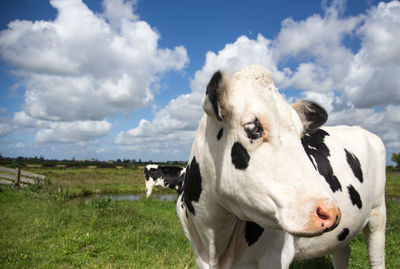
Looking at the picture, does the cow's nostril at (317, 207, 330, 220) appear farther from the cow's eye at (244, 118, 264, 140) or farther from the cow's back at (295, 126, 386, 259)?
the cow's back at (295, 126, 386, 259)

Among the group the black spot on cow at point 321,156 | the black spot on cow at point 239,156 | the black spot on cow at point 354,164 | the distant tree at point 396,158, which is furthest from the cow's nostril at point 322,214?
the distant tree at point 396,158

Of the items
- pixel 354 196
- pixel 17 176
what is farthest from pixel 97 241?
pixel 17 176

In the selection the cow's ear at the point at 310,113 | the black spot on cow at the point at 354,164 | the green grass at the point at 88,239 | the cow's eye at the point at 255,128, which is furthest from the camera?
the green grass at the point at 88,239

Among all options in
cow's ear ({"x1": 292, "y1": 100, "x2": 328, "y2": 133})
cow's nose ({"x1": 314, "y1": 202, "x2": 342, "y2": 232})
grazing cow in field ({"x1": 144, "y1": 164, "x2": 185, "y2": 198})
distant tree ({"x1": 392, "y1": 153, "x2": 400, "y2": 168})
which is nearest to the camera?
cow's nose ({"x1": 314, "y1": 202, "x2": 342, "y2": 232})

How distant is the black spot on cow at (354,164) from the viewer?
345 centimetres

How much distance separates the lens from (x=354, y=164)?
351 cm

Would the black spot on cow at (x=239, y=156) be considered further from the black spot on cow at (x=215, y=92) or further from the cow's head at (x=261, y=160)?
the black spot on cow at (x=215, y=92)

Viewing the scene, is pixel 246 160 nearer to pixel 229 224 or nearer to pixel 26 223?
pixel 229 224

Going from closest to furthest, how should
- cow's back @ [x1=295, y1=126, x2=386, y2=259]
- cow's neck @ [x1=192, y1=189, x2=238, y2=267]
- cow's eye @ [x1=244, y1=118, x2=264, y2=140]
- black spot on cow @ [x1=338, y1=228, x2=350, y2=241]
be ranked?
cow's eye @ [x1=244, y1=118, x2=264, y2=140], cow's neck @ [x1=192, y1=189, x2=238, y2=267], cow's back @ [x1=295, y1=126, x2=386, y2=259], black spot on cow @ [x1=338, y1=228, x2=350, y2=241]

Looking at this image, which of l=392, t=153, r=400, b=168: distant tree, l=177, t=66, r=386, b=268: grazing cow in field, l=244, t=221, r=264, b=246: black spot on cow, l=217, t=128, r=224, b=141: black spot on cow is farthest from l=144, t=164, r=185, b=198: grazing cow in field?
l=392, t=153, r=400, b=168: distant tree

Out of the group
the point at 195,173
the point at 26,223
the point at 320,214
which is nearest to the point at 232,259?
the point at 195,173

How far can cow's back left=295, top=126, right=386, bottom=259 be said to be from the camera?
3047mm

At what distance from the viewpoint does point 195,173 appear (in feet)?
7.48

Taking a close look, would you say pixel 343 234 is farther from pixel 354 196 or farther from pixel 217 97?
pixel 217 97
